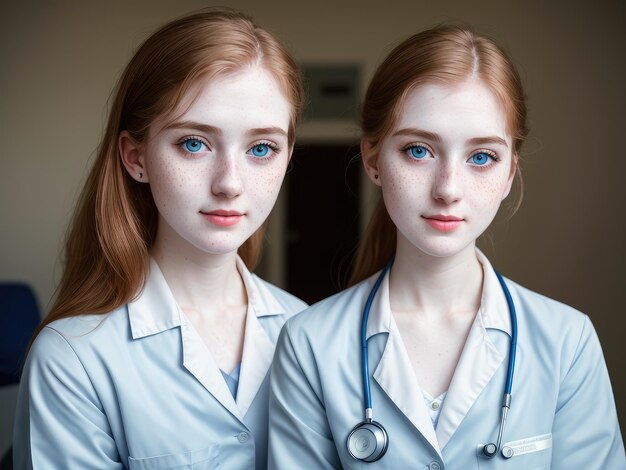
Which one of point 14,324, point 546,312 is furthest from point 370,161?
point 14,324

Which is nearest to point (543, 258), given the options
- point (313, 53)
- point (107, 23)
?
point (313, 53)

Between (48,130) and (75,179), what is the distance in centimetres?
37

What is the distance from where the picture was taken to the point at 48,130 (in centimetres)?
562

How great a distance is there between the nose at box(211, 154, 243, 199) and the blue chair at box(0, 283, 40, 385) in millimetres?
2027

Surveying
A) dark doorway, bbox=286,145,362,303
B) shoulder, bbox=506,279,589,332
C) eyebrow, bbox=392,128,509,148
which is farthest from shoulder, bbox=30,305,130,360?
dark doorway, bbox=286,145,362,303

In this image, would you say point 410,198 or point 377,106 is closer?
point 410,198

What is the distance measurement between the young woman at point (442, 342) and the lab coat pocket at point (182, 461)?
0.14 metres

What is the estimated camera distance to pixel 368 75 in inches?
222

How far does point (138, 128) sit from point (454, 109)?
0.63 metres

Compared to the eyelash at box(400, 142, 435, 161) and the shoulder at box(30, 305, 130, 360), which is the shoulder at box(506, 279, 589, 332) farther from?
the shoulder at box(30, 305, 130, 360)

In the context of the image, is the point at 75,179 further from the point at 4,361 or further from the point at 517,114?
the point at 517,114

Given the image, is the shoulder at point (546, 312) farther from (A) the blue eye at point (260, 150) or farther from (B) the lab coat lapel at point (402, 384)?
(A) the blue eye at point (260, 150)

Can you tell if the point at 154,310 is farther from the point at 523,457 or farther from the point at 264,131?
the point at 523,457

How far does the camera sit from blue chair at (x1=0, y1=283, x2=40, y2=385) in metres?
3.32
